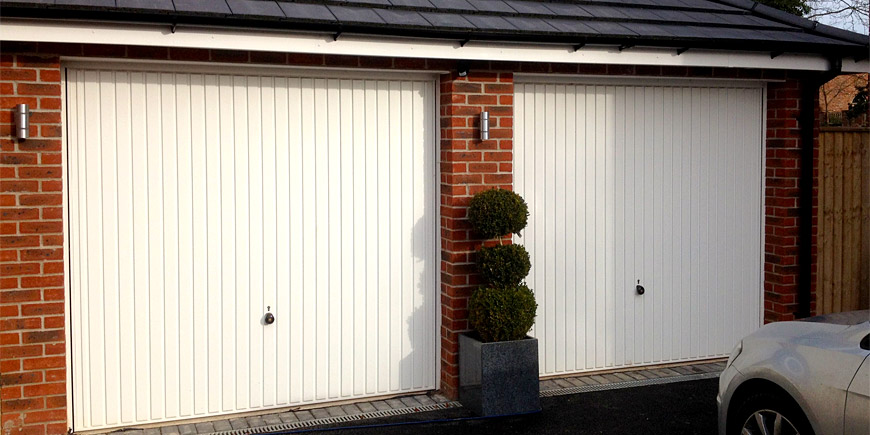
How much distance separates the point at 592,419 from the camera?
720cm

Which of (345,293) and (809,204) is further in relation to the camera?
(809,204)

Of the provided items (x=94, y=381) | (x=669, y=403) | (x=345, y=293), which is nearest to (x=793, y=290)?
(x=669, y=403)

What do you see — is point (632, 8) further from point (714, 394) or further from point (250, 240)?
point (250, 240)

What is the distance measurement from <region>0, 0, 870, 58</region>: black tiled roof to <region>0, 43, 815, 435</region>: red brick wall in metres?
0.38

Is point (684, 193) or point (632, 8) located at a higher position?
point (632, 8)

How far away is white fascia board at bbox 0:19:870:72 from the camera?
603 centimetres

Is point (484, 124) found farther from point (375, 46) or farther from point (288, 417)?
point (288, 417)

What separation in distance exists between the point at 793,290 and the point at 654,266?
1.44 metres

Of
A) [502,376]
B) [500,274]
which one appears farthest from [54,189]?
[502,376]

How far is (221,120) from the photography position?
23.0 ft

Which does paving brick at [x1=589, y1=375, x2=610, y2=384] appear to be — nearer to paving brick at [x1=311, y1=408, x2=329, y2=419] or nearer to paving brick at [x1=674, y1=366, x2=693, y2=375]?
paving brick at [x1=674, y1=366, x2=693, y2=375]

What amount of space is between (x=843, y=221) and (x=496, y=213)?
4.32 meters

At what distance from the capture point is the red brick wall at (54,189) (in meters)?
6.23

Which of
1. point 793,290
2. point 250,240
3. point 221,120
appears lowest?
point 793,290
